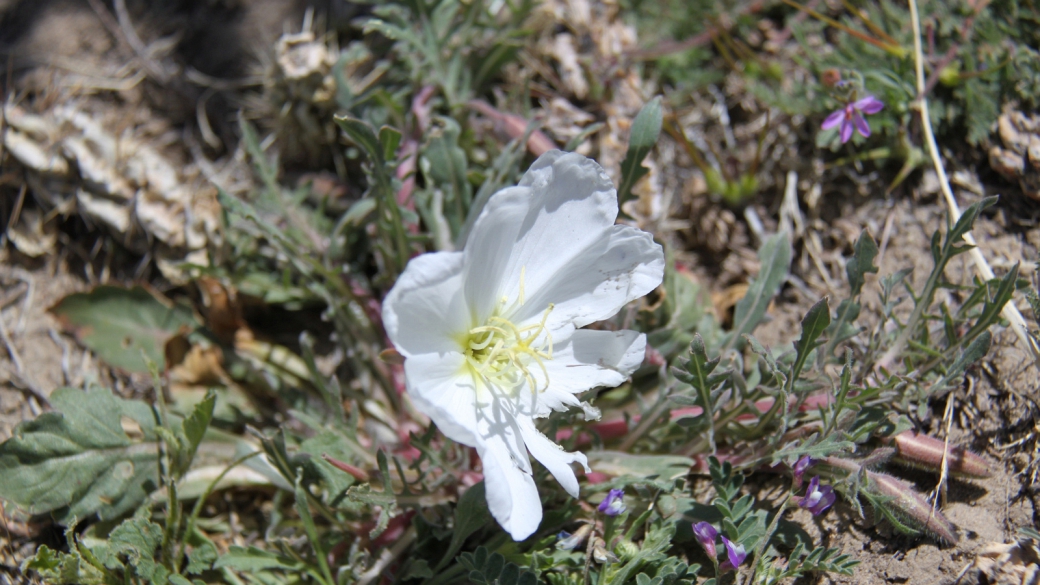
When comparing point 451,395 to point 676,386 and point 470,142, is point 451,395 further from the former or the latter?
point 470,142

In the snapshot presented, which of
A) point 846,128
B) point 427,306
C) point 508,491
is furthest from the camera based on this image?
point 846,128

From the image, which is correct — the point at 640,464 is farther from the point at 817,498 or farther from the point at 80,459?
the point at 80,459

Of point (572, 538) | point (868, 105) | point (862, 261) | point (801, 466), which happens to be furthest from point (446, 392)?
point (868, 105)

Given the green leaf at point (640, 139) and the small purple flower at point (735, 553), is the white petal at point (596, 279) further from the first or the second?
the small purple flower at point (735, 553)

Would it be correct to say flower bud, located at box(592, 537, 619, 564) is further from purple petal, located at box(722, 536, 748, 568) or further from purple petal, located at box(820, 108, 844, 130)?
purple petal, located at box(820, 108, 844, 130)

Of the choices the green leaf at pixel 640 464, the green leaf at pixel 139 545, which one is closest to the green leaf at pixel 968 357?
the green leaf at pixel 640 464

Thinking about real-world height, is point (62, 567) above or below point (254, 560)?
above
